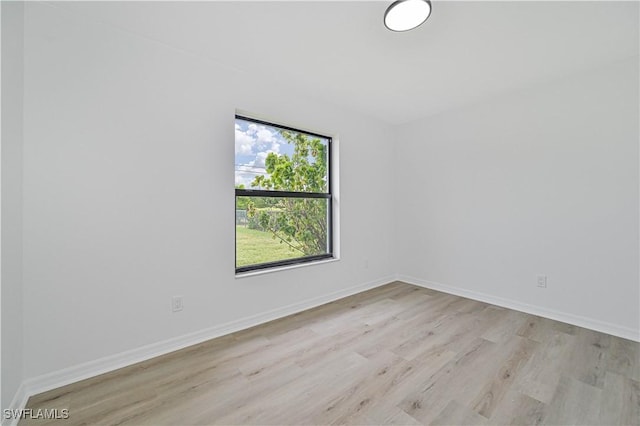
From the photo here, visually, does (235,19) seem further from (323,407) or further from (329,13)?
(323,407)

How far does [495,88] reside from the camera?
2.95 meters

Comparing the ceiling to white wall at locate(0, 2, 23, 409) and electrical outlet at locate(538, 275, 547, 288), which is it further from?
electrical outlet at locate(538, 275, 547, 288)

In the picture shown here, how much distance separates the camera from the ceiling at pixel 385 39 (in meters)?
1.79

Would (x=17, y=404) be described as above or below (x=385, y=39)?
below

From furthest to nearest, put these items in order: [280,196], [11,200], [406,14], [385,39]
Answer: [280,196] < [385,39] < [406,14] < [11,200]

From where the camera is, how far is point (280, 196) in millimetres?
→ 2963

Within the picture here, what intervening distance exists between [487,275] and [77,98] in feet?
13.7

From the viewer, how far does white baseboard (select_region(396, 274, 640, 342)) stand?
2405 mm

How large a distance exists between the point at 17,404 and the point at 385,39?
10.8 feet

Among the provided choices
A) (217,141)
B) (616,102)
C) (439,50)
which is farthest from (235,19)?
(616,102)

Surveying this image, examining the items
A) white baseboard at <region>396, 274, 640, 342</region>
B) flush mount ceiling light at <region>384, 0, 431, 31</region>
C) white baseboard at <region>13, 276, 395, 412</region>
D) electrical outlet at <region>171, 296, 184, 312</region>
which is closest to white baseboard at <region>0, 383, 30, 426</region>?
white baseboard at <region>13, 276, 395, 412</region>

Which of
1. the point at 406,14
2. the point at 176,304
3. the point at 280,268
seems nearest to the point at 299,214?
the point at 280,268

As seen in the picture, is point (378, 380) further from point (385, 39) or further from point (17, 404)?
point (385, 39)

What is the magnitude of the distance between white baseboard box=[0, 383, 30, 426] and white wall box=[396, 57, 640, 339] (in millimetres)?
3933
